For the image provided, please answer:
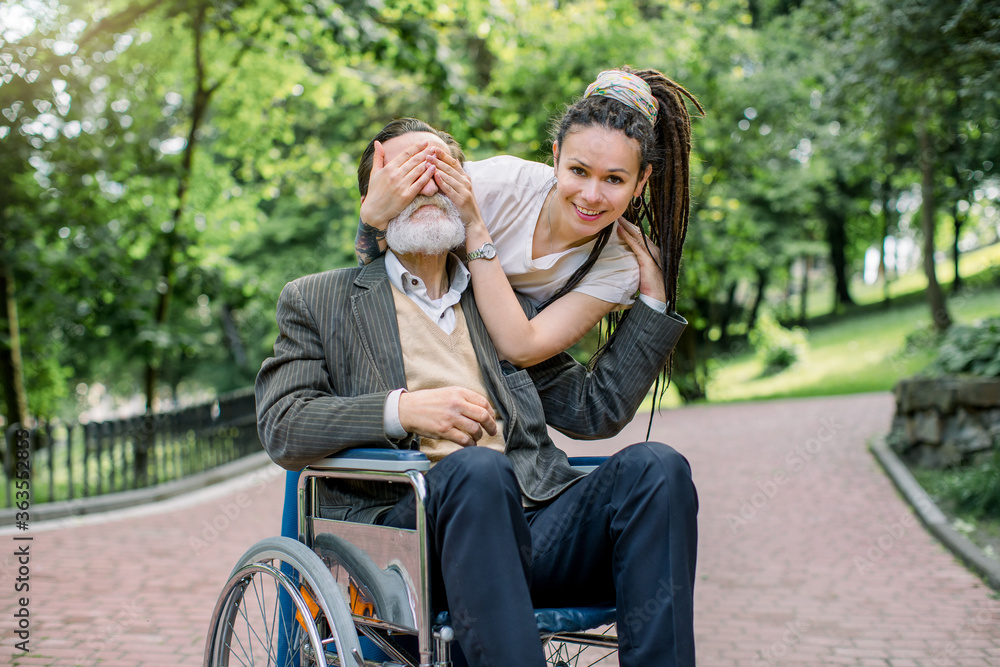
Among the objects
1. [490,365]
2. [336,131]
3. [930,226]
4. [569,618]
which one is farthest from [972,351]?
[336,131]

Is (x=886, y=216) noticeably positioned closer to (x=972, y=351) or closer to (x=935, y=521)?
(x=972, y=351)

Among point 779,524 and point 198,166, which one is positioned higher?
point 198,166

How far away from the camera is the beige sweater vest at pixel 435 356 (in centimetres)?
234

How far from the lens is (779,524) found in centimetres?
678

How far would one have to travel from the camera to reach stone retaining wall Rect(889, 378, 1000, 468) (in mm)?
7051

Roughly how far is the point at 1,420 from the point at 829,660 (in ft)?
33.1

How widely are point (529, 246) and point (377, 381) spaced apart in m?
0.62

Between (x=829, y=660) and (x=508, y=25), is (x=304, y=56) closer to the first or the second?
(x=508, y=25)

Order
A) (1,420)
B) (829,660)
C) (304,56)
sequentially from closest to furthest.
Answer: (829,660), (1,420), (304,56)

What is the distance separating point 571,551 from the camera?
2.14m

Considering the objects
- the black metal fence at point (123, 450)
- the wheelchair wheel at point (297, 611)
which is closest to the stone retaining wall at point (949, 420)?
the wheelchair wheel at point (297, 611)

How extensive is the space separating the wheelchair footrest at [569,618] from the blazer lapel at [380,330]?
64 cm

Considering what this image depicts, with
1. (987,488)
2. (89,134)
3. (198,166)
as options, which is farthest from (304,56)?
(987,488)

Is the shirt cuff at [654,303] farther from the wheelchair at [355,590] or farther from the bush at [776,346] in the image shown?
the bush at [776,346]
